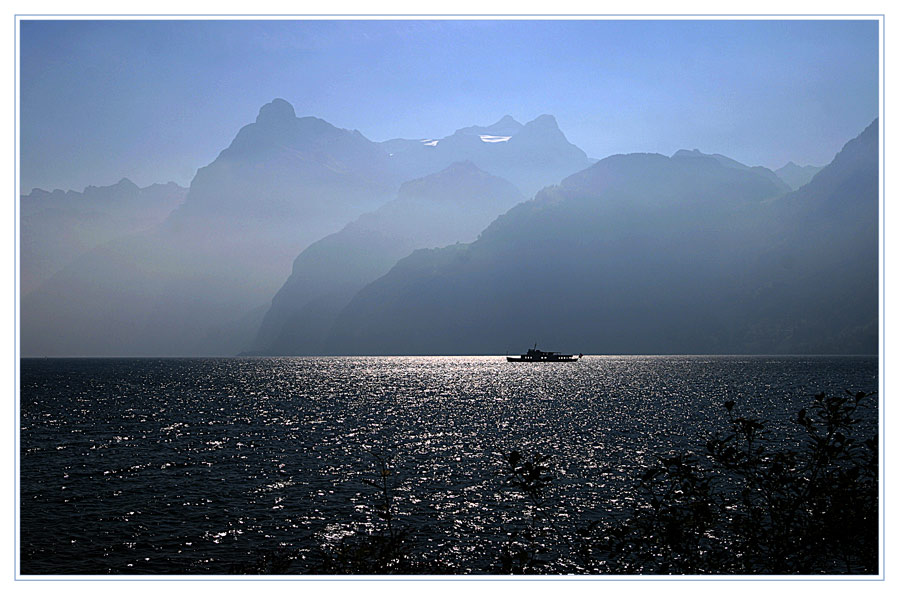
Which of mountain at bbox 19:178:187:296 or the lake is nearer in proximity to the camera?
mountain at bbox 19:178:187:296

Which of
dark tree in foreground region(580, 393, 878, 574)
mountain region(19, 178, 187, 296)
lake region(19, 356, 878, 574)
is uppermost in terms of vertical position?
mountain region(19, 178, 187, 296)

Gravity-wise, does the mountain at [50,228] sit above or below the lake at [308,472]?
above

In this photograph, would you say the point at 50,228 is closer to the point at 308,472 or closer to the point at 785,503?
the point at 308,472

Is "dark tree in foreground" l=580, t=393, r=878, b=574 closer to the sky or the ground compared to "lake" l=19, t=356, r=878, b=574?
closer to the sky

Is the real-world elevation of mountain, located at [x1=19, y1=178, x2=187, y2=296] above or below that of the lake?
above

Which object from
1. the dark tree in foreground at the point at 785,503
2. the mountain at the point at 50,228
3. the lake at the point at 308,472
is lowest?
the lake at the point at 308,472

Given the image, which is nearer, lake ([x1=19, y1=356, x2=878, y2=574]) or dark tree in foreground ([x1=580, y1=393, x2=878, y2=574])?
dark tree in foreground ([x1=580, y1=393, x2=878, y2=574])

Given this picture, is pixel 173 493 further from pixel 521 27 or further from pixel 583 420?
pixel 583 420

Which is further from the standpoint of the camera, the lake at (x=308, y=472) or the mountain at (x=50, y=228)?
the lake at (x=308, y=472)

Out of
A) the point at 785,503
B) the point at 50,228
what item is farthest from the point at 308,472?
the point at 785,503

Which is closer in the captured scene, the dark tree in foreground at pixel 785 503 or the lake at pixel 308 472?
the dark tree in foreground at pixel 785 503

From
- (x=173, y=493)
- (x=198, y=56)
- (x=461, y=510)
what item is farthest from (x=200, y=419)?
(x=198, y=56)

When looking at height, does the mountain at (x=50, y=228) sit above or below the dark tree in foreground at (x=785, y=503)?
above
